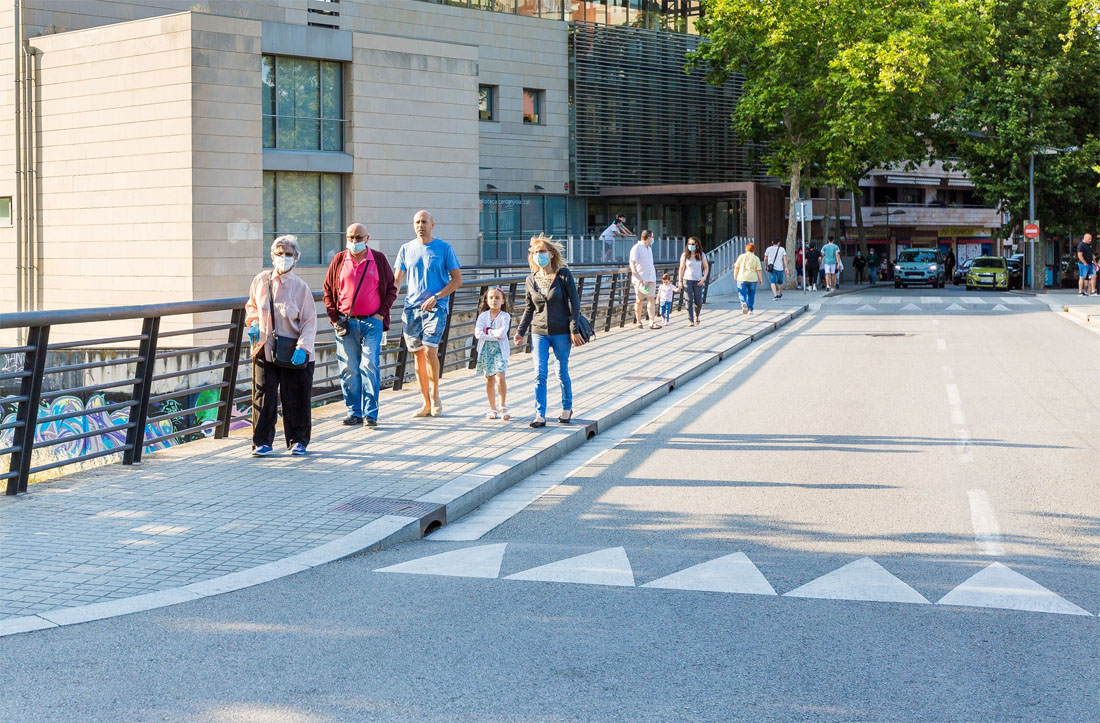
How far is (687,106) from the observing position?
54.1 metres

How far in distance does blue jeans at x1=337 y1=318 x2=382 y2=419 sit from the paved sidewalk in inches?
10.7

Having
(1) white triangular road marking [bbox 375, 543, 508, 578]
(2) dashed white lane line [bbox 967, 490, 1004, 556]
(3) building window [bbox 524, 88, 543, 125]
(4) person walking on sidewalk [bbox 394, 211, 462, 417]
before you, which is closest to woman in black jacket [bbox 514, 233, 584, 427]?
(4) person walking on sidewalk [bbox 394, 211, 462, 417]

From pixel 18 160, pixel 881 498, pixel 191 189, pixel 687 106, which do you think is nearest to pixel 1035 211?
pixel 687 106

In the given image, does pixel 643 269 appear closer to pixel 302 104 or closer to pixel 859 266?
pixel 302 104

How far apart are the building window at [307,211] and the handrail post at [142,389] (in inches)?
938

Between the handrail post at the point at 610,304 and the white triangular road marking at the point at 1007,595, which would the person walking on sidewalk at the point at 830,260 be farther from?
the white triangular road marking at the point at 1007,595

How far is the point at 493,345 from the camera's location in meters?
11.7

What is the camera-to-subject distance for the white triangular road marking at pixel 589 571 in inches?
254

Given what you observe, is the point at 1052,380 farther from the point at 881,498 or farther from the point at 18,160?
the point at 18,160

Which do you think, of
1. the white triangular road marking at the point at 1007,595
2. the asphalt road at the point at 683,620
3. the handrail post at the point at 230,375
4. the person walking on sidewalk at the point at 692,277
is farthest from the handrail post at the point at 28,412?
the person walking on sidewalk at the point at 692,277

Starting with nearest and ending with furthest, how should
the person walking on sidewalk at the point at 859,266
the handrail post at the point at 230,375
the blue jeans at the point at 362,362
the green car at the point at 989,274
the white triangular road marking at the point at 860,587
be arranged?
the white triangular road marking at the point at 860,587 → the handrail post at the point at 230,375 → the blue jeans at the point at 362,362 → the green car at the point at 989,274 → the person walking on sidewalk at the point at 859,266

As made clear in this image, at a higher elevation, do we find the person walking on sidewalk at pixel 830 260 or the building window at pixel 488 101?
the building window at pixel 488 101

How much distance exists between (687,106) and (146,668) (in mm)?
51105

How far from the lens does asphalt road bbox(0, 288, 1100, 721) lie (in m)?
4.62
